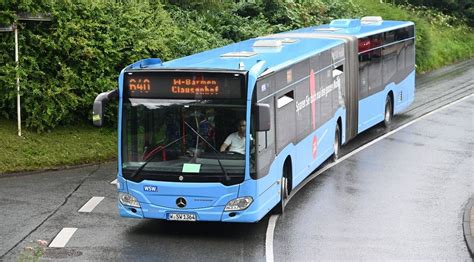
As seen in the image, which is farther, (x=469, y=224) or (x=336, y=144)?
(x=336, y=144)

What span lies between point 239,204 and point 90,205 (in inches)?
163

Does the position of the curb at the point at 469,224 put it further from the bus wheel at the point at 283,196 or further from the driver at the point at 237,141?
the driver at the point at 237,141

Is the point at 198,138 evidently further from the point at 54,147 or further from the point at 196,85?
the point at 54,147

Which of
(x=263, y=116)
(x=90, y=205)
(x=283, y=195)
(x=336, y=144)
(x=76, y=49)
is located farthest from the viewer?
(x=76, y=49)

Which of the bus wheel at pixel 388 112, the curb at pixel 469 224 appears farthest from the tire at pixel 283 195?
the bus wheel at pixel 388 112

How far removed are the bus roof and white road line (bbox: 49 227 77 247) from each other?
311cm

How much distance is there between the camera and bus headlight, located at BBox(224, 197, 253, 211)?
14234mm

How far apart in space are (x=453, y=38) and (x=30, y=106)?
3023 centimetres

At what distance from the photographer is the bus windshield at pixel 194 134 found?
46.3 ft

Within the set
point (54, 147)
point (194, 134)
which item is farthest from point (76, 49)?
point (194, 134)

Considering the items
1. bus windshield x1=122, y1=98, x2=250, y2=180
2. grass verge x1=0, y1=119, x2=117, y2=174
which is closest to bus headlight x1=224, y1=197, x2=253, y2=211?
bus windshield x1=122, y1=98, x2=250, y2=180

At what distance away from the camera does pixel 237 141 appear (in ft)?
46.5

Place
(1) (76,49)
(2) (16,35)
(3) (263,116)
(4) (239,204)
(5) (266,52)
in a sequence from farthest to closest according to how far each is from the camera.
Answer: (1) (76,49)
(2) (16,35)
(5) (266,52)
(4) (239,204)
(3) (263,116)

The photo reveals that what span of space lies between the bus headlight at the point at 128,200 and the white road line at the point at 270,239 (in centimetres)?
218
